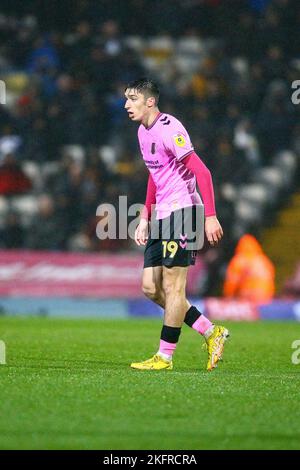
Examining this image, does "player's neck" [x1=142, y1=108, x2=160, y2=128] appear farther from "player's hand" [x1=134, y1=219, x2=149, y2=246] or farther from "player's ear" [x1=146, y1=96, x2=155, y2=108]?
"player's hand" [x1=134, y1=219, x2=149, y2=246]

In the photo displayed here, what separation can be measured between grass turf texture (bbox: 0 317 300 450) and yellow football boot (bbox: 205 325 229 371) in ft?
0.30

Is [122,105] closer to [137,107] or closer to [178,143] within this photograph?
[137,107]

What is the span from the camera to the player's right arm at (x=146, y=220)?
898 centimetres

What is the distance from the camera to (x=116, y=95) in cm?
1988

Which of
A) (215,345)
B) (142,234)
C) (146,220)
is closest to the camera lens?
(215,345)

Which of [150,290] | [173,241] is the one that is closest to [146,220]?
[173,241]

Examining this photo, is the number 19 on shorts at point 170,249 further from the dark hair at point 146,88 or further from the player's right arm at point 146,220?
the dark hair at point 146,88

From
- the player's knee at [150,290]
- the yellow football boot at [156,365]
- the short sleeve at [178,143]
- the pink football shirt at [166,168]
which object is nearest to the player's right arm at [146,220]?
the pink football shirt at [166,168]

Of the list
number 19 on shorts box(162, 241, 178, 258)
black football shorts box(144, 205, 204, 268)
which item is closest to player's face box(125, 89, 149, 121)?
black football shorts box(144, 205, 204, 268)

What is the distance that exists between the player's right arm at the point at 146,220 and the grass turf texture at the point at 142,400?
0.98 m

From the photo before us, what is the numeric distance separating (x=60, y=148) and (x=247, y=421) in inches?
519

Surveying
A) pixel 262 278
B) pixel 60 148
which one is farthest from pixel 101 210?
pixel 262 278

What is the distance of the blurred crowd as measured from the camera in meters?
18.2

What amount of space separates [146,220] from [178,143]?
0.80m
